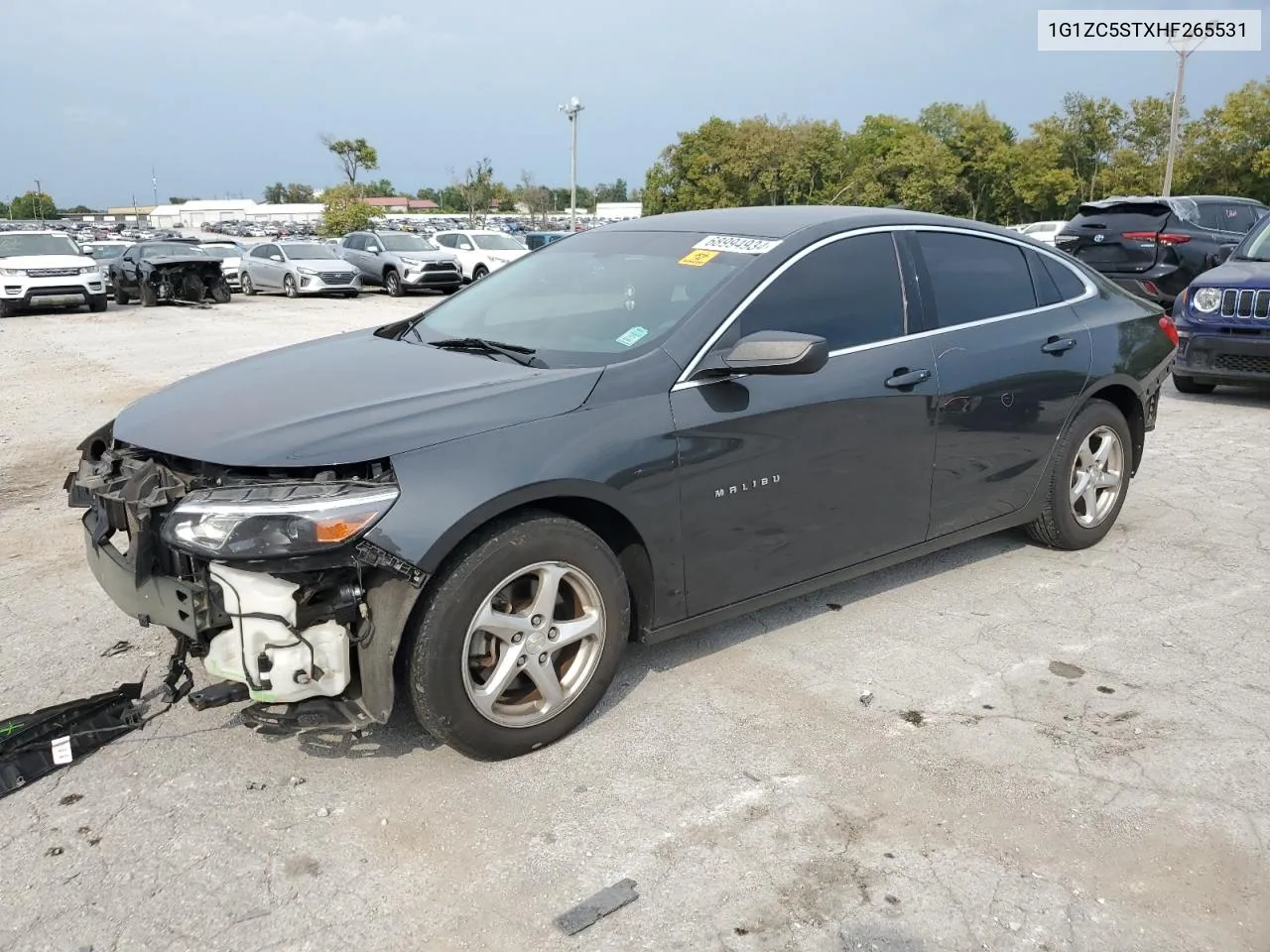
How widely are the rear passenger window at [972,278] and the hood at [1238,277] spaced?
195 inches

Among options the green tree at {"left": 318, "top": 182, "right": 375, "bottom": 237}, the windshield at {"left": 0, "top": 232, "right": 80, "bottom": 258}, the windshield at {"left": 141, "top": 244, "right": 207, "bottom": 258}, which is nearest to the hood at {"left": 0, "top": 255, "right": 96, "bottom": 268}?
the windshield at {"left": 0, "top": 232, "right": 80, "bottom": 258}

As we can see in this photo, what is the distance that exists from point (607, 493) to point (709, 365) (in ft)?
2.03

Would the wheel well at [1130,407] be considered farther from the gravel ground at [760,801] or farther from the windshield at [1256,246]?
the windshield at [1256,246]

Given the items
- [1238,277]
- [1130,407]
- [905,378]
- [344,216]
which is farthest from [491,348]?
[344,216]

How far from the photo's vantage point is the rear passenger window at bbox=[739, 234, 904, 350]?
12.4ft

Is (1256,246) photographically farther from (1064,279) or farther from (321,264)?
(321,264)

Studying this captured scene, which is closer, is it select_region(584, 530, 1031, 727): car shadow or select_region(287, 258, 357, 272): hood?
select_region(584, 530, 1031, 727): car shadow

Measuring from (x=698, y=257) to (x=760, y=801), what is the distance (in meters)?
2.05

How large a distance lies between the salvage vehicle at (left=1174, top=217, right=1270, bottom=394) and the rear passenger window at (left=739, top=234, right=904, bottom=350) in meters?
5.94

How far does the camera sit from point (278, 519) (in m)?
2.76

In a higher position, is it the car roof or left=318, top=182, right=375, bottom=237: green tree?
left=318, top=182, right=375, bottom=237: green tree

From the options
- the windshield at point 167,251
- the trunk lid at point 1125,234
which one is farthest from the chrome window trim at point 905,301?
the windshield at point 167,251

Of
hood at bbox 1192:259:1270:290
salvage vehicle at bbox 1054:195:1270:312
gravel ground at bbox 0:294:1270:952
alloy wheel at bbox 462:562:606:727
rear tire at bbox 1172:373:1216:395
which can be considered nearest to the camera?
gravel ground at bbox 0:294:1270:952

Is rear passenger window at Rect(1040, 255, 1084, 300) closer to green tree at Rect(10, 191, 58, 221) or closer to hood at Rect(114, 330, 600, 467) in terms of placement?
hood at Rect(114, 330, 600, 467)
